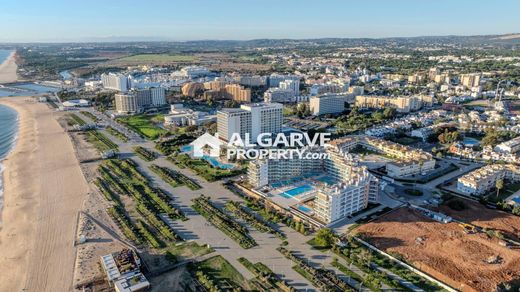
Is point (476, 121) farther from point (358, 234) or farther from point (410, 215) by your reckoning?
point (358, 234)

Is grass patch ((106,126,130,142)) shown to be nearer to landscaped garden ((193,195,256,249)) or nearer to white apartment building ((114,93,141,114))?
white apartment building ((114,93,141,114))

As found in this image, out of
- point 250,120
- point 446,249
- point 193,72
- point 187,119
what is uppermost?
point 193,72

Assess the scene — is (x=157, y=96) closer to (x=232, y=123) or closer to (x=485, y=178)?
(x=232, y=123)

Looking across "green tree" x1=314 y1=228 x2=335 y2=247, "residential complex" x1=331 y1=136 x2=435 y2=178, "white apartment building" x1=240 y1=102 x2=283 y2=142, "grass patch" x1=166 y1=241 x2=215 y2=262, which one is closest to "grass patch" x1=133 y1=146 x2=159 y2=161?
"white apartment building" x1=240 y1=102 x2=283 y2=142

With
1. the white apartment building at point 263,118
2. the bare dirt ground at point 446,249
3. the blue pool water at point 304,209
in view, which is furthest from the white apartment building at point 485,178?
the white apartment building at point 263,118

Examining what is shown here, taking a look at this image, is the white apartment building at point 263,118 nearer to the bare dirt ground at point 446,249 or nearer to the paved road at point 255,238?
the paved road at point 255,238

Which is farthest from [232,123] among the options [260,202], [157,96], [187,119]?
[157,96]
